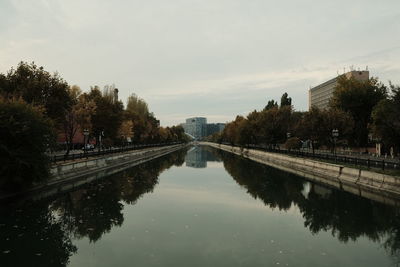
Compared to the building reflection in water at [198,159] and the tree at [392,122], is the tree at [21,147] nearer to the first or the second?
the tree at [392,122]

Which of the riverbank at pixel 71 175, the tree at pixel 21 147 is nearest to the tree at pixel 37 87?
the riverbank at pixel 71 175

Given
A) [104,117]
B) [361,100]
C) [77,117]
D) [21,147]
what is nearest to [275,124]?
[361,100]

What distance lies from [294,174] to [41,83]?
3264 centimetres

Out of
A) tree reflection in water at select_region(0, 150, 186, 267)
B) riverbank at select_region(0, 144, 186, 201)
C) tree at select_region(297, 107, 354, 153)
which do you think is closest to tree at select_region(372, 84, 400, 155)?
tree at select_region(297, 107, 354, 153)

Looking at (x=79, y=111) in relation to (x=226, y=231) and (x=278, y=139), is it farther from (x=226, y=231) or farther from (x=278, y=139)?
(x=278, y=139)

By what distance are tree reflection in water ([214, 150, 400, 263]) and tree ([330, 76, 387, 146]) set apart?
35.5 meters

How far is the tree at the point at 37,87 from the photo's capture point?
3894cm

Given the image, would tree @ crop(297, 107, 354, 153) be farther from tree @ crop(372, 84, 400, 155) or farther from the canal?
the canal

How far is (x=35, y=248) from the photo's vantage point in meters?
15.9

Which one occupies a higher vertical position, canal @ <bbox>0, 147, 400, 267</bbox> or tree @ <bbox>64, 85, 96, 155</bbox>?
tree @ <bbox>64, 85, 96, 155</bbox>

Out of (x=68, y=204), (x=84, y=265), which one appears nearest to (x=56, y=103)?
(x=68, y=204)

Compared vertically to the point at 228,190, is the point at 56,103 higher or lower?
higher

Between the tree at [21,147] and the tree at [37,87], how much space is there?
1138 cm

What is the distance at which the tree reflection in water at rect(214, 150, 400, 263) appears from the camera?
1922 centimetres
